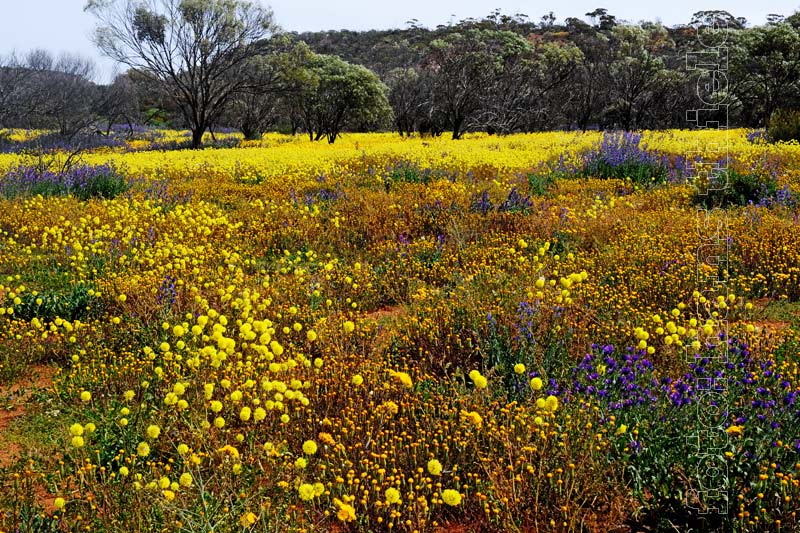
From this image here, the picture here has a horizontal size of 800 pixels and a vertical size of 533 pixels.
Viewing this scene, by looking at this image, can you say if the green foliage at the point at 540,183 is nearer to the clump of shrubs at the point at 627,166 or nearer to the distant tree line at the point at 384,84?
the clump of shrubs at the point at 627,166

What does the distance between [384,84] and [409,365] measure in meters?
33.1

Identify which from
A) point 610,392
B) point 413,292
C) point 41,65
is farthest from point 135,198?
point 41,65

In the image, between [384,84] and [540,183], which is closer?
[540,183]

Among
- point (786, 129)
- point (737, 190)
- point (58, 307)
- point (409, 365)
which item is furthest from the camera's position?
point (786, 129)

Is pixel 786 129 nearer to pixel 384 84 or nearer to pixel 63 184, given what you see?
pixel 63 184

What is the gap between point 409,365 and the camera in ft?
14.1

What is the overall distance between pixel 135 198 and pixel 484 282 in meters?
6.95

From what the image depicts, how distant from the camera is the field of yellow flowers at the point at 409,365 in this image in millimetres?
2701

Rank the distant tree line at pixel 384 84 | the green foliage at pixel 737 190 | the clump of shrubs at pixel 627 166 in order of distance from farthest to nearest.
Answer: the distant tree line at pixel 384 84 < the clump of shrubs at pixel 627 166 < the green foliage at pixel 737 190

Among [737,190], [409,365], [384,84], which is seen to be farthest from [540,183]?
[384,84]

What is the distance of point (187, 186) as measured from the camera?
11234 millimetres

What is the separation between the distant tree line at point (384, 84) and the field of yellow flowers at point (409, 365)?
1987 centimetres

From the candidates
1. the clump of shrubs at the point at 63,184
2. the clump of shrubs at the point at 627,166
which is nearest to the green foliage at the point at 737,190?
the clump of shrubs at the point at 627,166

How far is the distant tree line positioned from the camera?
26.7 m
